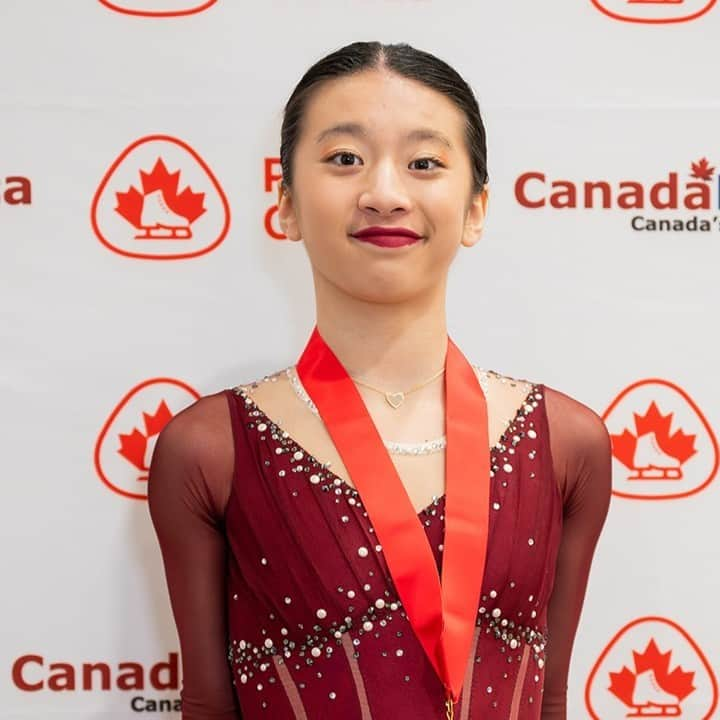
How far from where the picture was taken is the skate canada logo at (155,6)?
156cm

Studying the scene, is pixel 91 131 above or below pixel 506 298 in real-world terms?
above

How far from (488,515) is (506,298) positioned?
47cm

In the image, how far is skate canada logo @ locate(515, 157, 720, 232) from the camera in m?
1.60

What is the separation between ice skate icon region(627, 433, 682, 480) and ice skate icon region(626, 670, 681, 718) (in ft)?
0.99

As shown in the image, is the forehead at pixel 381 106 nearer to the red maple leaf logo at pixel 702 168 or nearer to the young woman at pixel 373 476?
the young woman at pixel 373 476

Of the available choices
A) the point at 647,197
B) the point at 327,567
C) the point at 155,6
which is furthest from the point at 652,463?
the point at 155,6

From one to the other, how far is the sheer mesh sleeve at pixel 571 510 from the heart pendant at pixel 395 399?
0.20 m

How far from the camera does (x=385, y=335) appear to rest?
128 centimetres

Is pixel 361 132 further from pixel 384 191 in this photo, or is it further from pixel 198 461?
pixel 198 461

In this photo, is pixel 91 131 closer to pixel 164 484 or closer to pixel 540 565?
pixel 164 484

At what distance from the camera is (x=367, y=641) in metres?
1.19

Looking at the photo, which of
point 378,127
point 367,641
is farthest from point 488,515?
point 378,127

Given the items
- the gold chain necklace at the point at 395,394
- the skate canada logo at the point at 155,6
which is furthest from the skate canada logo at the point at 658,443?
the skate canada logo at the point at 155,6

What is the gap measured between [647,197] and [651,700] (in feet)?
2.53
